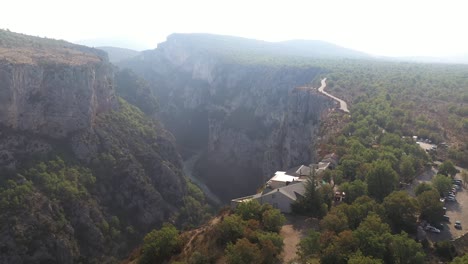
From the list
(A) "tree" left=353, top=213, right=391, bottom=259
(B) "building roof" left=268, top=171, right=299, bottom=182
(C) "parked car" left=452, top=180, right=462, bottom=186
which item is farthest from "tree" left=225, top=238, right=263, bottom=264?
(C) "parked car" left=452, top=180, right=462, bottom=186

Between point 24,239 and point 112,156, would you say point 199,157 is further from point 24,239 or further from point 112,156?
point 24,239

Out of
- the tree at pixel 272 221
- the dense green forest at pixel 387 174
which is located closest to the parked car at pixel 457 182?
the dense green forest at pixel 387 174

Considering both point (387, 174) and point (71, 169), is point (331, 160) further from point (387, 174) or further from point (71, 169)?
point (71, 169)

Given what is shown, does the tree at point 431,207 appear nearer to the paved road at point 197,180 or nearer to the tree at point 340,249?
the tree at point 340,249

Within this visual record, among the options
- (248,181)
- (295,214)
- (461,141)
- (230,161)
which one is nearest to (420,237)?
(295,214)

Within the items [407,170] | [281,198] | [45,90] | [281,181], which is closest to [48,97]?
[45,90]

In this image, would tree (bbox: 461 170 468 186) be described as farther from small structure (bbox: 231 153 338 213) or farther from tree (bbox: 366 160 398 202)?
small structure (bbox: 231 153 338 213)
